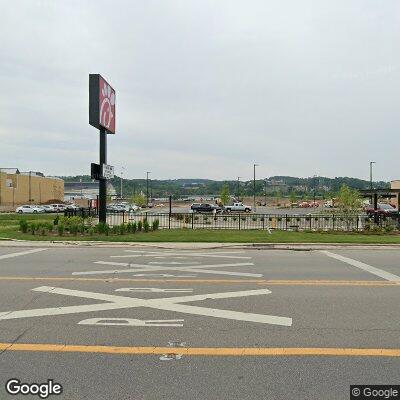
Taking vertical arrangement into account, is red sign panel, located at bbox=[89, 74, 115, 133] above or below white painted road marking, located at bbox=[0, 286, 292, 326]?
above

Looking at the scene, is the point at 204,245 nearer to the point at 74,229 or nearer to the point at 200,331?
the point at 74,229

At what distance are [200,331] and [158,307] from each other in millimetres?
1460

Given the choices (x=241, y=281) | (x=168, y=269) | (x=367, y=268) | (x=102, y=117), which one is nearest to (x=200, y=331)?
(x=241, y=281)

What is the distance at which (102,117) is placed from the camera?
79.3 feet

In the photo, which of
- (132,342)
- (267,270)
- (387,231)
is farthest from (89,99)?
(132,342)

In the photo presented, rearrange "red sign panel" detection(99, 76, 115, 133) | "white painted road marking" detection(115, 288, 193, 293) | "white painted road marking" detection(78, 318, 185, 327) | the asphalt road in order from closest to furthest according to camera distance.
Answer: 1. the asphalt road
2. "white painted road marking" detection(78, 318, 185, 327)
3. "white painted road marking" detection(115, 288, 193, 293)
4. "red sign panel" detection(99, 76, 115, 133)

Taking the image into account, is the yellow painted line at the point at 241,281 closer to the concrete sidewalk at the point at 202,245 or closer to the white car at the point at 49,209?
the concrete sidewalk at the point at 202,245

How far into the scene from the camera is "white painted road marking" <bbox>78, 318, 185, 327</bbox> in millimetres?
6238

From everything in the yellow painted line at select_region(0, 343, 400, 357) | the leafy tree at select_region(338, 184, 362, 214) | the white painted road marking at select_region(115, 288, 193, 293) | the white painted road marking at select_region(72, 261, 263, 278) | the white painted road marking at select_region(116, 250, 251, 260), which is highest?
the leafy tree at select_region(338, 184, 362, 214)

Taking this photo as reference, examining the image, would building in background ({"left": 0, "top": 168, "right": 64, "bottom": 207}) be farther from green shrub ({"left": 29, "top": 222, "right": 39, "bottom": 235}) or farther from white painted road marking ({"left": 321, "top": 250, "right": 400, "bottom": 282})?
white painted road marking ({"left": 321, "top": 250, "right": 400, "bottom": 282})

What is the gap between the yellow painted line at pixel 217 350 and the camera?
5109 mm

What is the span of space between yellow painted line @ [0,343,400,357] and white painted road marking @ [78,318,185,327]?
3.01 ft

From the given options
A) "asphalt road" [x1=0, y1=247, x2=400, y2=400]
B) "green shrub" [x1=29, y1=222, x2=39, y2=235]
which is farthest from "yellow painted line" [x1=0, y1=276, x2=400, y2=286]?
"green shrub" [x1=29, y1=222, x2=39, y2=235]

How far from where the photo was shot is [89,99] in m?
23.7
